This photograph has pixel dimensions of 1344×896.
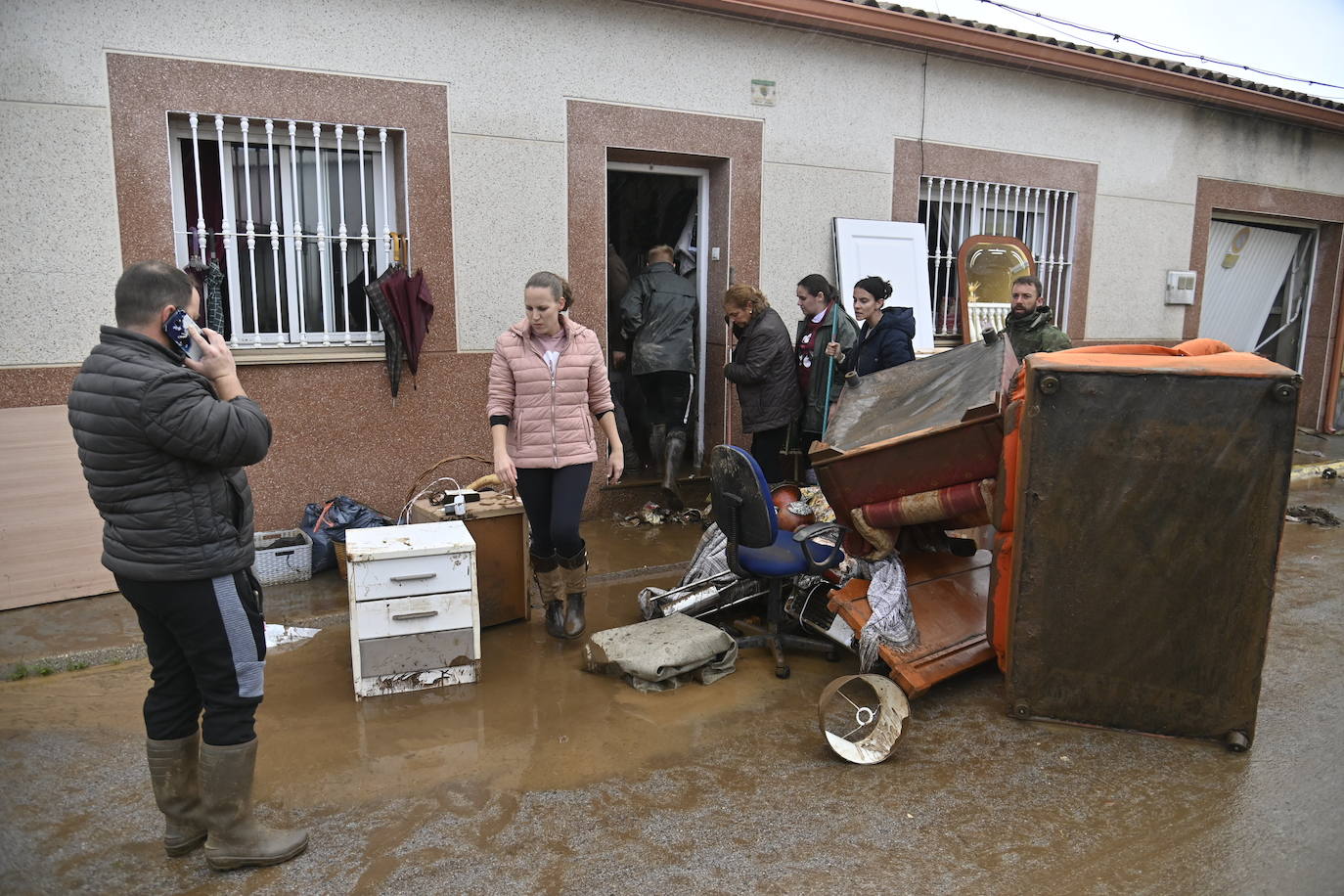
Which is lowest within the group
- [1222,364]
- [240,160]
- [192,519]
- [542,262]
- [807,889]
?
[807,889]

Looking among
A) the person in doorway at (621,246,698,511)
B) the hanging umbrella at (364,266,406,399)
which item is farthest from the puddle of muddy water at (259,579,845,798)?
the person in doorway at (621,246,698,511)

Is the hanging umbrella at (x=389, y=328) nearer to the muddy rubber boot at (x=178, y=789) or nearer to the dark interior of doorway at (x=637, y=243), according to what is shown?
the dark interior of doorway at (x=637, y=243)

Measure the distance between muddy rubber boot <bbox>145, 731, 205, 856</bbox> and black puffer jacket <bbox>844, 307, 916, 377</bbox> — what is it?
4.07m

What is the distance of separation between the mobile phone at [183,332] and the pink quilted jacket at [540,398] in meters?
1.86

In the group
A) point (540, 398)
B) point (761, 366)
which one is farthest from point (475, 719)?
point (761, 366)

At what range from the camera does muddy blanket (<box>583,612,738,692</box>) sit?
4.00 metres

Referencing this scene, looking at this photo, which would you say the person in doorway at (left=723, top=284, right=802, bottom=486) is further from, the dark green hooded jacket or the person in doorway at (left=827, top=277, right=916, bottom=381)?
the dark green hooded jacket

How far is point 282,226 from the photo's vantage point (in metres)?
5.68

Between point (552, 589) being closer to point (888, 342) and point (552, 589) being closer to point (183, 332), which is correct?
point (183, 332)

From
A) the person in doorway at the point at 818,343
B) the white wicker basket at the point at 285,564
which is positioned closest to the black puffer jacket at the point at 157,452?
the white wicker basket at the point at 285,564

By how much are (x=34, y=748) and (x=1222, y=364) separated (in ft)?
14.8

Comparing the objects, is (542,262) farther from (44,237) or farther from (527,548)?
(44,237)

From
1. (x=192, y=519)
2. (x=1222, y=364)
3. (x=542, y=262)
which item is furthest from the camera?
(x=542, y=262)

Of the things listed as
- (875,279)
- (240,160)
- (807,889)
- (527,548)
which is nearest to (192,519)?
(807,889)
